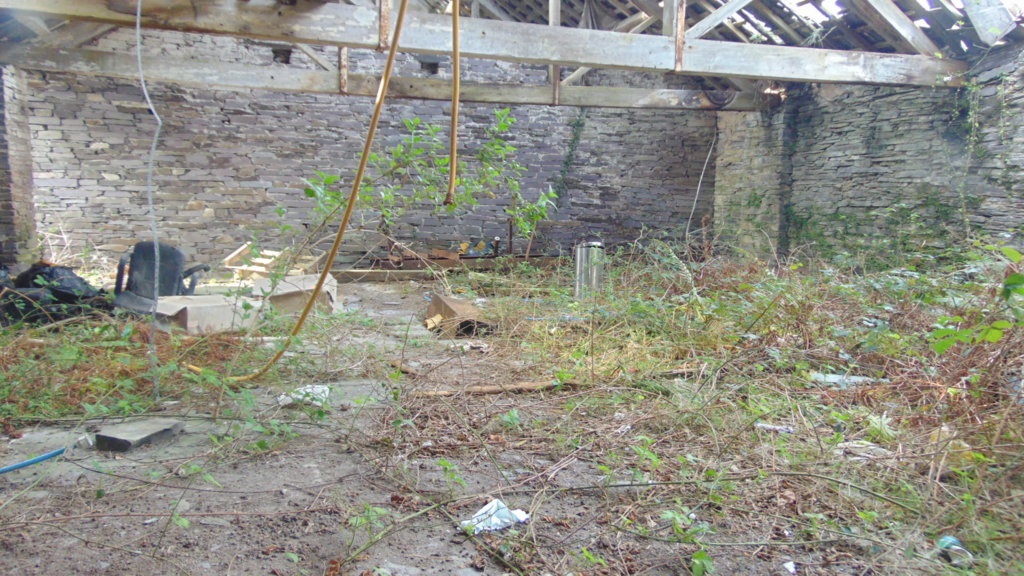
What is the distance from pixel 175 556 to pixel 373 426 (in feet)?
3.45

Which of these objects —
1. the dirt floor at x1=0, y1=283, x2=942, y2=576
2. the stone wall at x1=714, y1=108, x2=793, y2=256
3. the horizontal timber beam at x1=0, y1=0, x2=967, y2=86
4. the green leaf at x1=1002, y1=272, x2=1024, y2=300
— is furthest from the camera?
the stone wall at x1=714, y1=108, x2=793, y2=256

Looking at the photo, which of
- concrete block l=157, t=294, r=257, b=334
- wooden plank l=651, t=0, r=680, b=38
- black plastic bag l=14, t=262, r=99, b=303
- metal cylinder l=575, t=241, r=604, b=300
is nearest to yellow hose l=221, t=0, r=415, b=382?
concrete block l=157, t=294, r=257, b=334

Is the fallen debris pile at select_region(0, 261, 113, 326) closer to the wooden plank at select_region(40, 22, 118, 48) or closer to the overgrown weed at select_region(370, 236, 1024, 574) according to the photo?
the wooden plank at select_region(40, 22, 118, 48)

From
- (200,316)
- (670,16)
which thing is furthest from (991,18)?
(200,316)

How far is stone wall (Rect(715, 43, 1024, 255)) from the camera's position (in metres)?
5.68

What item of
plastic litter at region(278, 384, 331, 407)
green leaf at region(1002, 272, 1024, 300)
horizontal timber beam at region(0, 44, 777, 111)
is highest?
horizontal timber beam at region(0, 44, 777, 111)

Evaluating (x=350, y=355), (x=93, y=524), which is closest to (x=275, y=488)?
(x=93, y=524)

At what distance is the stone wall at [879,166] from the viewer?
5.68 m

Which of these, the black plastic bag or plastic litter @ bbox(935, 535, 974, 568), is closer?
plastic litter @ bbox(935, 535, 974, 568)

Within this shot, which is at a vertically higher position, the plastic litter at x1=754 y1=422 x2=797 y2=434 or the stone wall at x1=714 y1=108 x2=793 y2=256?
the stone wall at x1=714 y1=108 x2=793 y2=256

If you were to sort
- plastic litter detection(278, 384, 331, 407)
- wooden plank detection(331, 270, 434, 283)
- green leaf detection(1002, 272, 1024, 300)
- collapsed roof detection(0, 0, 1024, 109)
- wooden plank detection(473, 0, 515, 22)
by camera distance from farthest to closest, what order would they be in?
wooden plank detection(473, 0, 515, 22), wooden plank detection(331, 270, 434, 283), collapsed roof detection(0, 0, 1024, 109), plastic litter detection(278, 384, 331, 407), green leaf detection(1002, 272, 1024, 300)

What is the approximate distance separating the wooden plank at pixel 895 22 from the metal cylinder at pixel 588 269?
351 centimetres

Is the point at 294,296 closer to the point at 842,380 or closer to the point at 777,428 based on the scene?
the point at 777,428

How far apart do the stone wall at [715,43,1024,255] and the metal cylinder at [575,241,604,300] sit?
1.64m
